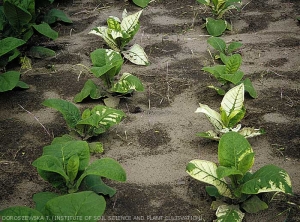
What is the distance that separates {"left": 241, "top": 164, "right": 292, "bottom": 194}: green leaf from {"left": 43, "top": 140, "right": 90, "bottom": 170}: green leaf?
75cm

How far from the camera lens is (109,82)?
10.4 feet

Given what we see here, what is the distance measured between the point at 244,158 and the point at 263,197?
0.25 metres

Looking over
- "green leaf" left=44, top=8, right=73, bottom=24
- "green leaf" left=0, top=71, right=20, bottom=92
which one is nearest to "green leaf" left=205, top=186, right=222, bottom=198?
"green leaf" left=0, top=71, right=20, bottom=92

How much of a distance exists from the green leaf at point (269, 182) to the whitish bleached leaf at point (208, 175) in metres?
0.09

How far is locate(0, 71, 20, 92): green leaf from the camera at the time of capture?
119 inches

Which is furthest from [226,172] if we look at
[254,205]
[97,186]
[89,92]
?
[89,92]

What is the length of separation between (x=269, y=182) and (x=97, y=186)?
0.81 metres

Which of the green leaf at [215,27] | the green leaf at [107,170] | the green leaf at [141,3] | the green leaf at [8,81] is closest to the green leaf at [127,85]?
the green leaf at [8,81]

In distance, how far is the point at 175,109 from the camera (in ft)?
10.0

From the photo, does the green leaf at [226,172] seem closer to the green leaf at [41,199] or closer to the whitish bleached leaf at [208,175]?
the whitish bleached leaf at [208,175]

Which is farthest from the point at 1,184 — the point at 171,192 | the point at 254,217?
the point at 254,217

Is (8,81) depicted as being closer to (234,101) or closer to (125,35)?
(125,35)

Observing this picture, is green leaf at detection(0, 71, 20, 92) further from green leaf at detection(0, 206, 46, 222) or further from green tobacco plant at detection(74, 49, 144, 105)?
green leaf at detection(0, 206, 46, 222)

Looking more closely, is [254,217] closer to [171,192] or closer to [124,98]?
[171,192]
